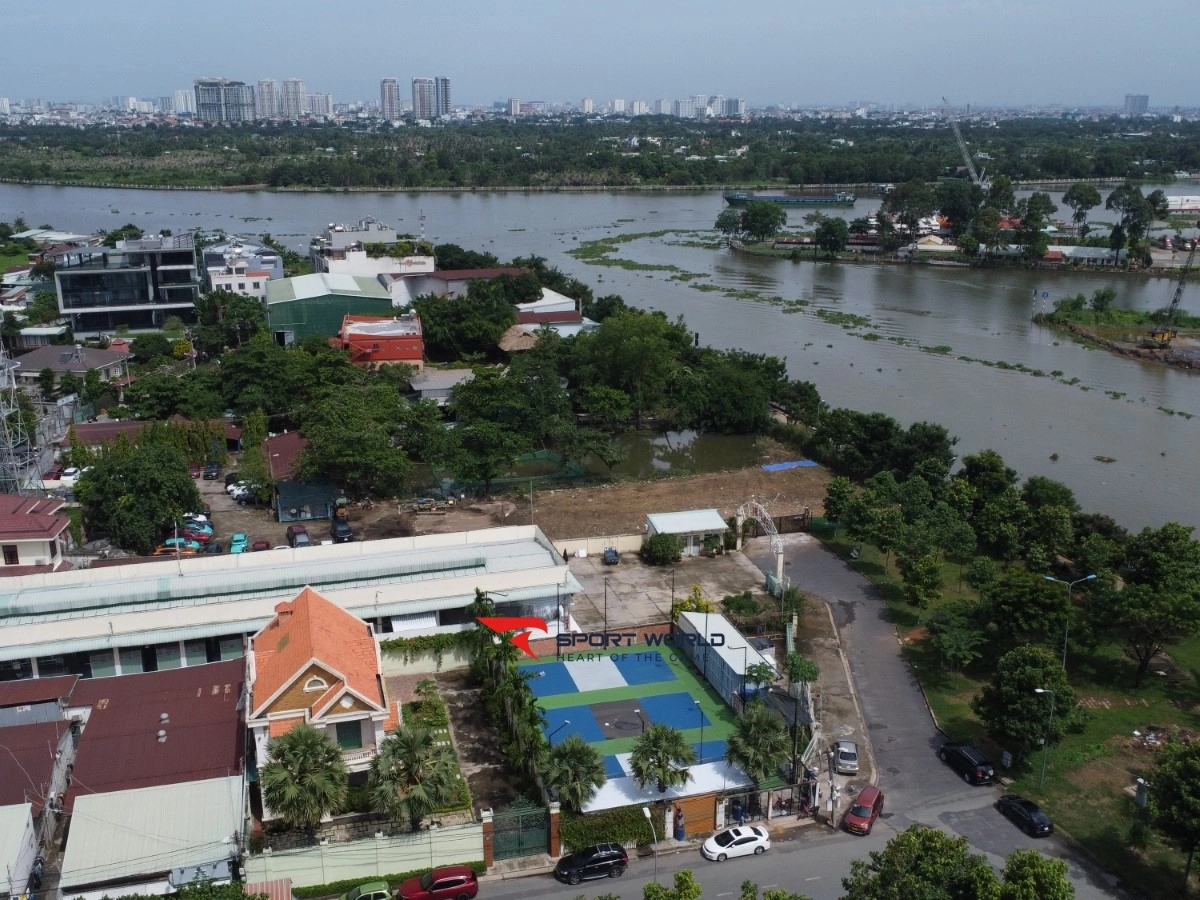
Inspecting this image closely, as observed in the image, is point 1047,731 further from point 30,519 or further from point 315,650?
point 30,519

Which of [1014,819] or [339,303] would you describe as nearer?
[1014,819]

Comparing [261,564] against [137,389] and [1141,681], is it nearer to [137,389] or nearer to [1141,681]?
[137,389]

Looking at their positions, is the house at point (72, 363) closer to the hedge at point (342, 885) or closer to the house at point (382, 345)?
the house at point (382, 345)

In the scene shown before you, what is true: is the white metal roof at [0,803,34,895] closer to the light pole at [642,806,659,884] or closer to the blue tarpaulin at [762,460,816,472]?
the light pole at [642,806,659,884]

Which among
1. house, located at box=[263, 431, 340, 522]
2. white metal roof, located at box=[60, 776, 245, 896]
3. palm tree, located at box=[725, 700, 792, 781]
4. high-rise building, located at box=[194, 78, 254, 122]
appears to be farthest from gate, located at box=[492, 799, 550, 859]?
high-rise building, located at box=[194, 78, 254, 122]

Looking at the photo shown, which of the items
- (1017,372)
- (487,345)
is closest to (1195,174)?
(1017,372)

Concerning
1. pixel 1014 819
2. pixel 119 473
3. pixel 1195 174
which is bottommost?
pixel 1014 819

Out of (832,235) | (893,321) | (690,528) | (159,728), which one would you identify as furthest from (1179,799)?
(832,235)

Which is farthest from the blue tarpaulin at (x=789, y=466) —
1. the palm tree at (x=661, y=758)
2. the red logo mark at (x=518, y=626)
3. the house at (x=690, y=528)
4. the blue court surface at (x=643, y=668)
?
the palm tree at (x=661, y=758)
